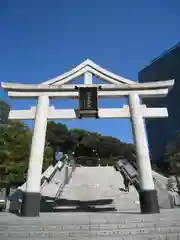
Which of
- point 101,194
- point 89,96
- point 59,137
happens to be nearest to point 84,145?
point 59,137

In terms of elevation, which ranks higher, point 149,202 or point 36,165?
point 36,165

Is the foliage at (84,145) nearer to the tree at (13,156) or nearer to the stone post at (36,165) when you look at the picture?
the tree at (13,156)

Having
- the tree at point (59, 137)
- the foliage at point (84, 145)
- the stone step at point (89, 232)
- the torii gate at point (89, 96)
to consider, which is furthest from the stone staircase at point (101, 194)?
the tree at point (59, 137)

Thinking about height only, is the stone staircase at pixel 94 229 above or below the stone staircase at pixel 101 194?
below

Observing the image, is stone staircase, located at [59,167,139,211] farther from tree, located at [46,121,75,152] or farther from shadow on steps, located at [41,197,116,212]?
tree, located at [46,121,75,152]

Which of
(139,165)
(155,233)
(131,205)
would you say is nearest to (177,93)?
(131,205)

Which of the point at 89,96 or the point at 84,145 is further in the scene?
the point at 84,145

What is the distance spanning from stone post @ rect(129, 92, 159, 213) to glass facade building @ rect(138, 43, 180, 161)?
31.8 m

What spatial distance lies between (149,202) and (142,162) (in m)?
1.61

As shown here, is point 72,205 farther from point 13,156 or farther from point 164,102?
point 164,102

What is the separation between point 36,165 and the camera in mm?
9102

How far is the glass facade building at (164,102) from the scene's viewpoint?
40.3 m

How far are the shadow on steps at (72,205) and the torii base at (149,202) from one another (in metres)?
3.76

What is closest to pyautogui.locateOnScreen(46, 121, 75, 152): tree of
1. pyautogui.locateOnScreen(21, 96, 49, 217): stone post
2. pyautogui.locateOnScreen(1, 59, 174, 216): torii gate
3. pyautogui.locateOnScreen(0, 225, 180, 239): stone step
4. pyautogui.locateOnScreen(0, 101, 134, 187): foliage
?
pyautogui.locateOnScreen(0, 101, 134, 187): foliage
